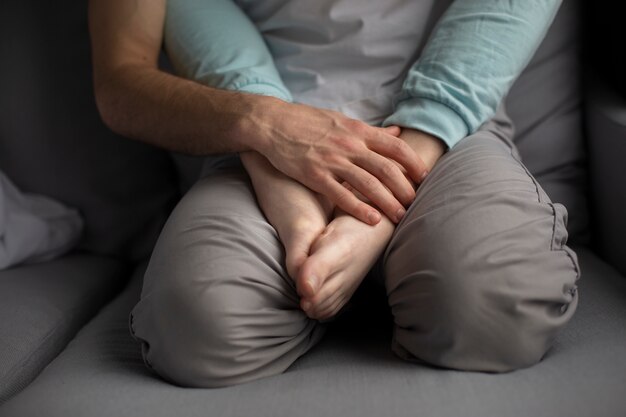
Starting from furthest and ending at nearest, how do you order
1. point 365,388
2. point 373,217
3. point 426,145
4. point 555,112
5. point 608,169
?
point 555,112, point 608,169, point 426,145, point 373,217, point 365,388

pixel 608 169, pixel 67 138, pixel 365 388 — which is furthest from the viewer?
Answer: pixel 67 138

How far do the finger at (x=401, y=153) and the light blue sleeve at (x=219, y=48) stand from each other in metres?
0.19

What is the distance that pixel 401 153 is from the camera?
0.96m

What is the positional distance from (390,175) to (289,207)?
0.13 metres

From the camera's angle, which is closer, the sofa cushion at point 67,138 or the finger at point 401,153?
the finger at point 401,153

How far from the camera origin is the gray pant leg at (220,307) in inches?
31.5

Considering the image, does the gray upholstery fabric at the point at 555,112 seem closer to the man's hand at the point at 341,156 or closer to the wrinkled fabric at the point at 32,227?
the man's hand at the point at 341,156

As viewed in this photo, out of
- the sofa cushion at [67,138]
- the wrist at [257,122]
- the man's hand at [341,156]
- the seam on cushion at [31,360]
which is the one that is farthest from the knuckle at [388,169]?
the sofa cushion at [67,138]

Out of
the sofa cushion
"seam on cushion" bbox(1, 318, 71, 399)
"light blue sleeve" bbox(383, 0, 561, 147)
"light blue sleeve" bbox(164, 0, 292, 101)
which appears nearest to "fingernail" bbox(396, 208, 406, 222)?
"light blue sleeve" bbox(383, 0, 561, 147)

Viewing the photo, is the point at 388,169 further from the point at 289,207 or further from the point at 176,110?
the point at 176,110

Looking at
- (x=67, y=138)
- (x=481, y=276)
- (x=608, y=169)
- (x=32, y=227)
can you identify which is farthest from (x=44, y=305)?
(x=608, y=169)

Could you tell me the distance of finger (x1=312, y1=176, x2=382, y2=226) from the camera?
904 mm

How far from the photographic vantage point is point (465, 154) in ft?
3.18

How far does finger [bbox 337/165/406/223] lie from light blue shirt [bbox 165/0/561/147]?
0.11 meters
